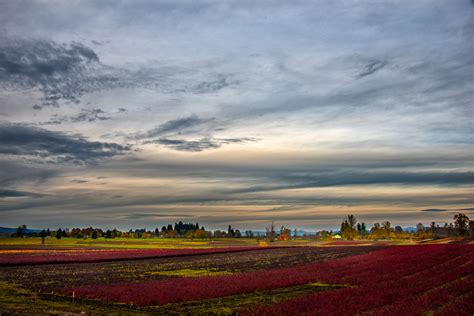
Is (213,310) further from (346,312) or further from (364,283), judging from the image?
(364,283)

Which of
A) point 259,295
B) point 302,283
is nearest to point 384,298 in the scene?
point 259,295

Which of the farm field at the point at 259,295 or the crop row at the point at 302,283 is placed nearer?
the farm field at the point at 259,295

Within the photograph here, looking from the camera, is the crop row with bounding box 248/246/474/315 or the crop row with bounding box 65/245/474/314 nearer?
the crop row with bounding box 248/246/474/315

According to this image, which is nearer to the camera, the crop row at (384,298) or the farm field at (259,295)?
the crop row at (384,298)

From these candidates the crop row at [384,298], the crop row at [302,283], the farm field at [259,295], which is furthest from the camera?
the crop row at [302,283]

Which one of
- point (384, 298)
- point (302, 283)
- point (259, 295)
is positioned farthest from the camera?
point (302, 283)

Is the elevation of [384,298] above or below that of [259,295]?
above

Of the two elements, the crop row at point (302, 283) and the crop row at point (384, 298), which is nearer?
the crop row at point (384, 298)

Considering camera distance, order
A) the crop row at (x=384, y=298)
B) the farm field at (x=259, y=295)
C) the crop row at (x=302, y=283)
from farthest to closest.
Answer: the crop row at (x=302, y=283), the farm field at (x=259, y=295), the crop row at (x=384, y=298)

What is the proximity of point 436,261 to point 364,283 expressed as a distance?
20.7 meters

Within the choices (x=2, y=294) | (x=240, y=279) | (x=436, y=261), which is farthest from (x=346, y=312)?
(x=436, y=261)

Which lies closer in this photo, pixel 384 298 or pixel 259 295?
pixel 384 298

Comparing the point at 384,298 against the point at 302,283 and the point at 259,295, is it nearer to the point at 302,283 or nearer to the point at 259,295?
the point at 259,295

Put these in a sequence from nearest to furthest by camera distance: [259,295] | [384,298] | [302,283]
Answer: [384,298] → [259,295] → [302,283]
